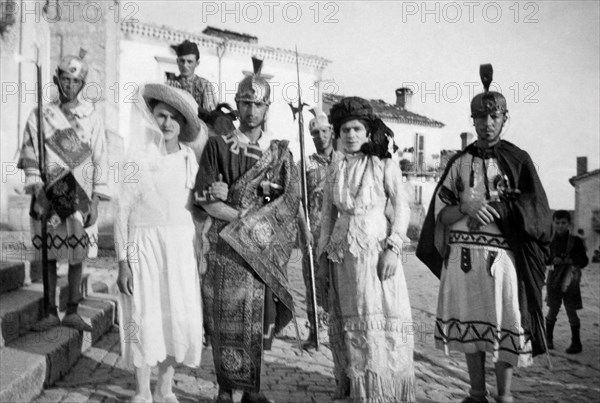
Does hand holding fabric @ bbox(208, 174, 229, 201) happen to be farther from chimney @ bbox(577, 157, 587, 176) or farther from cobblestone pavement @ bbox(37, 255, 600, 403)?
chimney @ bbox(577, 157, 587, 176)

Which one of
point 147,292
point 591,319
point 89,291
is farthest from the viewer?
point 591,319

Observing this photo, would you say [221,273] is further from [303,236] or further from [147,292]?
[303,236]

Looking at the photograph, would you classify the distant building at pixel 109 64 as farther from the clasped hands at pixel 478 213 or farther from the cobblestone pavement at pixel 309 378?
the cobblestone pavement at pixel 309 378

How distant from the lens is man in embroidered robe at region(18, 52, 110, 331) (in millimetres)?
4543

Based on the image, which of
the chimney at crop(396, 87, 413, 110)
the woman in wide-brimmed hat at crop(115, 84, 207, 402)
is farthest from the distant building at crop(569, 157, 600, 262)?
the woman in wide-brimmed hat at crop(115, 84, 207, 402)

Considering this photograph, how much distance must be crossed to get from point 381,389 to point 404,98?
33.0m

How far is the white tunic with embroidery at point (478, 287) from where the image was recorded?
3.75 metres

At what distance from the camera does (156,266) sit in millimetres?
3514

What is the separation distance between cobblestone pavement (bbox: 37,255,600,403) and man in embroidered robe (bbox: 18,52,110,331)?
700 mm

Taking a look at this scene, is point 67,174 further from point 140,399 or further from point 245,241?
point 140,399

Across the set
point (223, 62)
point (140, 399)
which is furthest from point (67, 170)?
point (223, 62)

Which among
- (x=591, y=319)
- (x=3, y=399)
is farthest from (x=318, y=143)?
(x=591, y=319)

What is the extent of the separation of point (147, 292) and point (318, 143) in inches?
122

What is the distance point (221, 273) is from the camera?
368 cm
